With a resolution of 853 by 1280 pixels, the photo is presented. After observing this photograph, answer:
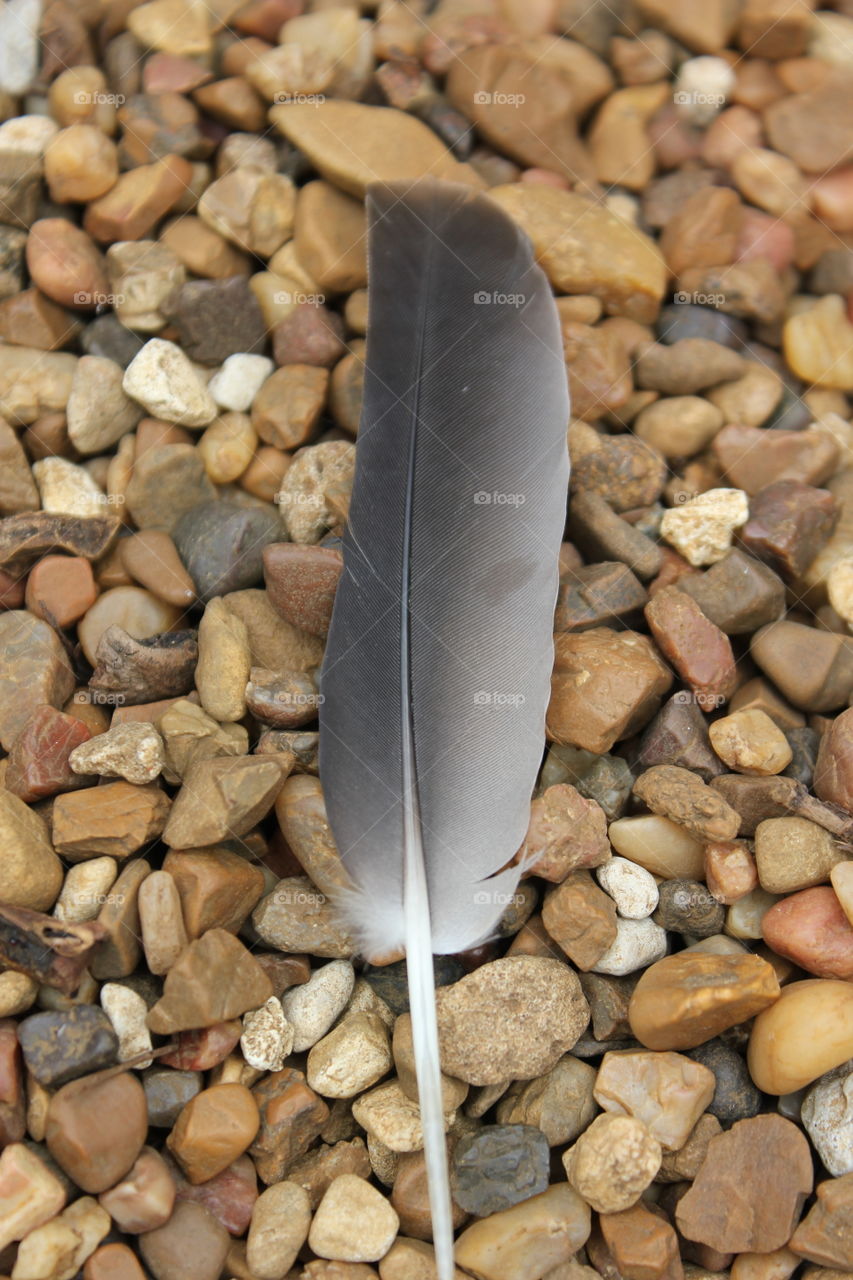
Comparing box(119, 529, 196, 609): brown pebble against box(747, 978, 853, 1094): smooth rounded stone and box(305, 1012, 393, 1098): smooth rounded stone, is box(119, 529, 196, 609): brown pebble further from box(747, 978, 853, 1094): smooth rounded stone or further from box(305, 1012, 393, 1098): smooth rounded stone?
box(747, 978, 853, 1094): smooth rounded stone

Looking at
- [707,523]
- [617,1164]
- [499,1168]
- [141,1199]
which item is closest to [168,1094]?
[141,1199]

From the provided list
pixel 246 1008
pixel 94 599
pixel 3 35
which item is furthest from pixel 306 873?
pixel 3 35

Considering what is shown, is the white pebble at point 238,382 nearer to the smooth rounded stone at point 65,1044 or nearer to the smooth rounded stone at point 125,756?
the smooth rounded stone at point 125,756

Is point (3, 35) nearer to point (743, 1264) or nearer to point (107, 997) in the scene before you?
point (107, 997)

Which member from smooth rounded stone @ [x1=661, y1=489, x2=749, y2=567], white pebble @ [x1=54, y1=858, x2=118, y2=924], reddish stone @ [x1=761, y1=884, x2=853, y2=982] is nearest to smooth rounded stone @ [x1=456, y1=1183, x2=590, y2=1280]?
reddish stone @ [x1=761, y1=884, x2=853, y2=982]

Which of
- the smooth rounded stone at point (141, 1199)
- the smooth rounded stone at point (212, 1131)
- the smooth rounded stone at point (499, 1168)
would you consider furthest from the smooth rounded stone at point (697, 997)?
the smooth rounded stone at point (141, 1199)

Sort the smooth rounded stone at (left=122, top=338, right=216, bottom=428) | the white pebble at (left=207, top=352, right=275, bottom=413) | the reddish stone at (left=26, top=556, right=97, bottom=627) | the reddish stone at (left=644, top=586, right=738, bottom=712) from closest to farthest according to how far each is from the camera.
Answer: the reddish stone at (left=644, top=586, right=738, bottom=712) → the reddish stone at (left=26, top=556, right=97, bottom=627) → the smooth rounded stone at (left=122, top=338, right=216, bottom=428) → the white pebble at (left=207, top=352, right=275, bottom=413)

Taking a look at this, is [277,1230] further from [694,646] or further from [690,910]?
[694,646]
